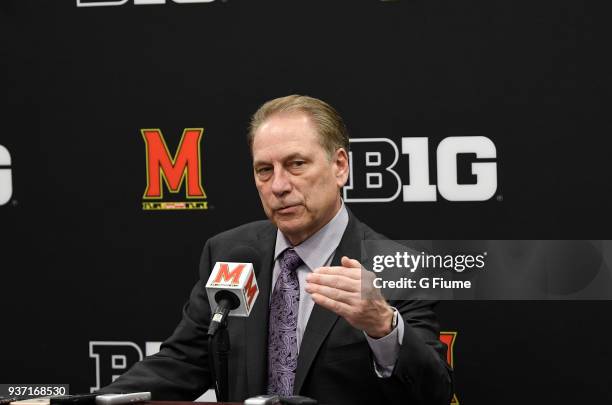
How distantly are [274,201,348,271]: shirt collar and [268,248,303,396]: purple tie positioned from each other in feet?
0.10

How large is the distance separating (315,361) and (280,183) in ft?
1.75

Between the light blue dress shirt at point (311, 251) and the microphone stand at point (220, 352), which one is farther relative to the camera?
the light blue dress shirt at point (311, 251)

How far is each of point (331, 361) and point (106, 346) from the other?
153 cm

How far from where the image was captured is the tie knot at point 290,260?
2.77 meters

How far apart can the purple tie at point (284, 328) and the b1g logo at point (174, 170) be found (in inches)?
38.4

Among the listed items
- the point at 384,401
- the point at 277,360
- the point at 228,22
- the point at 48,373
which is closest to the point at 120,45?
the point at 228,22

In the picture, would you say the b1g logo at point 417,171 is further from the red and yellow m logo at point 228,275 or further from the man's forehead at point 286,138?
the red and yellow m logo at point 228,275

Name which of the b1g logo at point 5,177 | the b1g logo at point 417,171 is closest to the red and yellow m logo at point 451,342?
the b1g logo at point 417,171

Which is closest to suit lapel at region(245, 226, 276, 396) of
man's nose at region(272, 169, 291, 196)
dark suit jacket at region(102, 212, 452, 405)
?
dark suit jacket at region(102, 212, 452, 405)

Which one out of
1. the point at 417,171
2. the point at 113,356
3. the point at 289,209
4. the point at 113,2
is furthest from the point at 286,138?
the point at 113,356

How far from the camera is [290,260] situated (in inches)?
109

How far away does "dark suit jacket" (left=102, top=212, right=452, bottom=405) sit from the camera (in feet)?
7.80

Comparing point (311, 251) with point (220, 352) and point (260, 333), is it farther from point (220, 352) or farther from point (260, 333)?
point (220, 352)

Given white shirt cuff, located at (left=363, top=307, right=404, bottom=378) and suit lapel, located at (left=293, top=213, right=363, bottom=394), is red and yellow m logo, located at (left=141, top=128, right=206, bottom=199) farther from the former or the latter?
white shirt cuff, located at (left=363, top=307, right=404, bottom=378)
